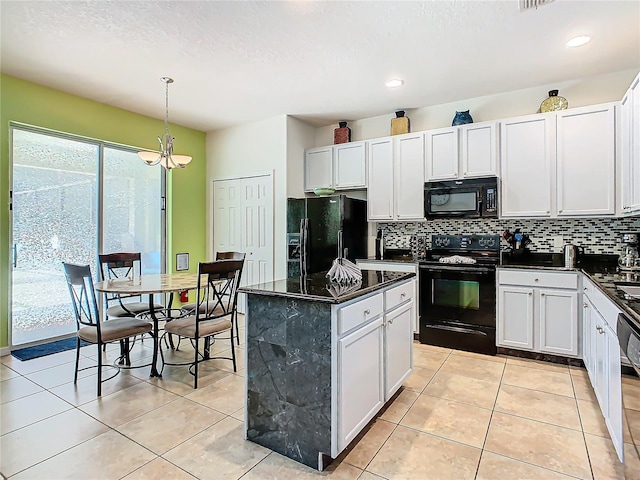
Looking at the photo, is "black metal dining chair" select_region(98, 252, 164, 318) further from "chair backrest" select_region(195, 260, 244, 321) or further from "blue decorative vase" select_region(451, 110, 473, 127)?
"blue decorative vase" select_region(451, 110, 473, 127)

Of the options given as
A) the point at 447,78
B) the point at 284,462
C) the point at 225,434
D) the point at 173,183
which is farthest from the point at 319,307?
the point at 173,183

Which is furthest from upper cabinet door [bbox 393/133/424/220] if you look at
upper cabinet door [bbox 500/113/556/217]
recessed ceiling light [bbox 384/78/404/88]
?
upper cabinet door [bbox 500/113/556/217]

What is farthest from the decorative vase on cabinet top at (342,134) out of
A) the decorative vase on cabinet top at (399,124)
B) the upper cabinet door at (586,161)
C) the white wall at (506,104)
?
the upper cabinet door at (586,161)

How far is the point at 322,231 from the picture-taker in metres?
4.40

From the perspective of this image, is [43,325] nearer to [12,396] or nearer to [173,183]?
[12,396]

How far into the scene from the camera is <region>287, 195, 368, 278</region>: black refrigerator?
4.26 metres

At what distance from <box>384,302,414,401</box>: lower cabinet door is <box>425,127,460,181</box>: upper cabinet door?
190 cm

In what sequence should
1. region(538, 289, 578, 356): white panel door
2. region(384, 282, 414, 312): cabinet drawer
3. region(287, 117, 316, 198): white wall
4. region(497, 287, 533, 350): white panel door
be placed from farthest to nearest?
region(287, 117, 316, 198): white wall < region(497, 287, 533, 350): white panel door < region(538, 289, 578, 356): white panel door < region(384, 282, 414, 312): cabinet drawer

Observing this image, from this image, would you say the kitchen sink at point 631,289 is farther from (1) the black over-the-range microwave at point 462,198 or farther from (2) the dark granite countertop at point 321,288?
(1) the black over-the-range microwave at point 462,198

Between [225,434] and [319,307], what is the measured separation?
1.08 meters

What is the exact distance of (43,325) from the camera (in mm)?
3920

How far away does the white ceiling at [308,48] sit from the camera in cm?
247

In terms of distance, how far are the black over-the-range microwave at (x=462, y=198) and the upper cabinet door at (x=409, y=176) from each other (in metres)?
0.11

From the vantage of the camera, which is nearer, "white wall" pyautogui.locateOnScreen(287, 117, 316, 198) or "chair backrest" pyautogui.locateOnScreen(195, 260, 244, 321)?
"chair backrest" pyautogui.locateOnScreen(195, 260, 244, 321)
